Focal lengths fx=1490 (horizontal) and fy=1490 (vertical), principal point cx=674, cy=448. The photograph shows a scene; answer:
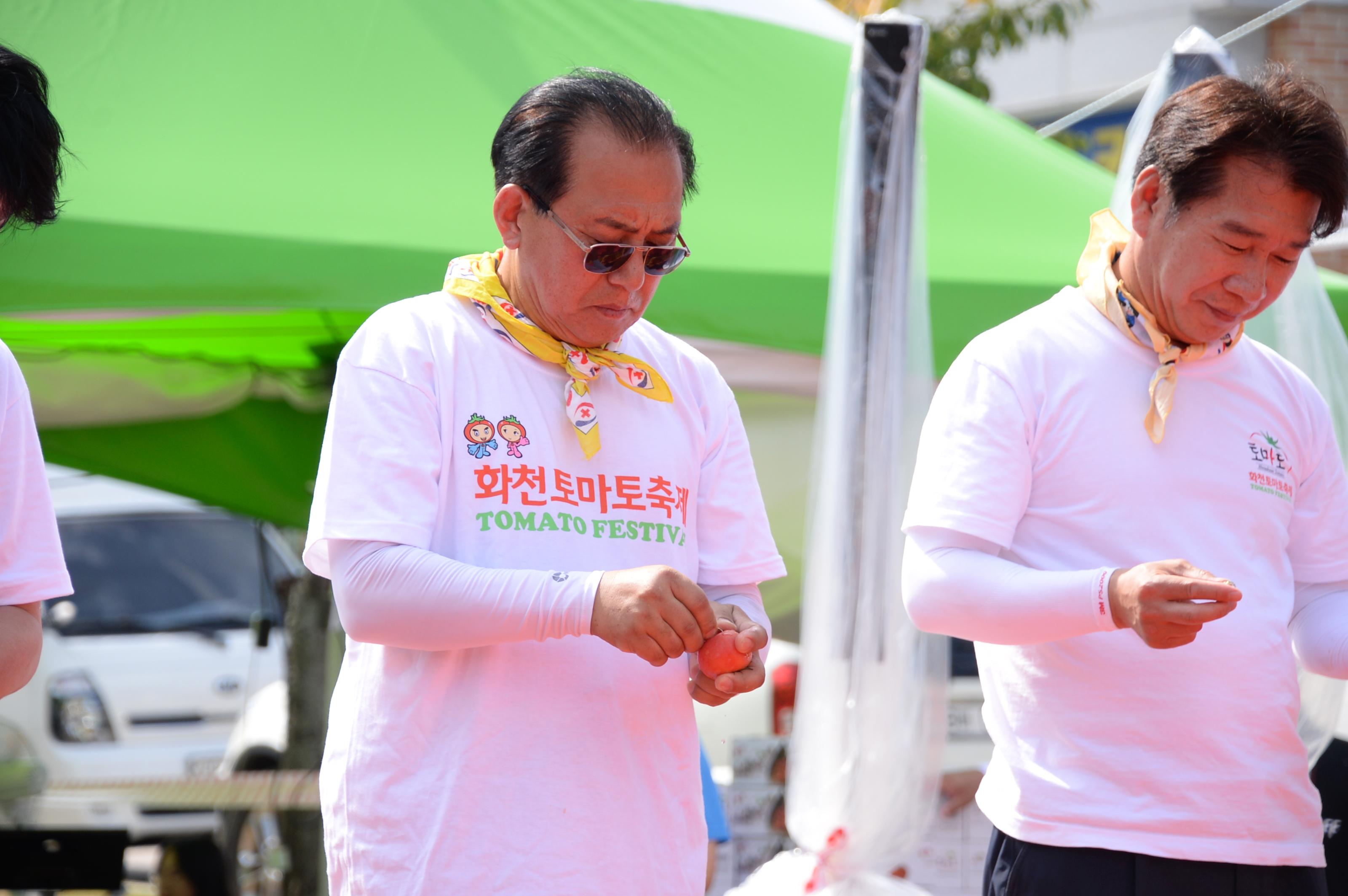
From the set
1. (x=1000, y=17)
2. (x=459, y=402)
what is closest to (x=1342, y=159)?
(x=459, y=402)

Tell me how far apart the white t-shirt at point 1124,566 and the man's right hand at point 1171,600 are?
0.65ft

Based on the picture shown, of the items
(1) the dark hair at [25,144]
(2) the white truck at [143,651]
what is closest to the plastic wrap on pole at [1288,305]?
(1) the dark hair at [25,144]

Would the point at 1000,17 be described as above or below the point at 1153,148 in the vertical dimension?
above

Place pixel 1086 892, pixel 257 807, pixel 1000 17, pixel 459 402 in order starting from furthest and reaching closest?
1. pixel 1000 17
2. pixel 257 807
3. pixel 1086 892
4. pixel 459 402

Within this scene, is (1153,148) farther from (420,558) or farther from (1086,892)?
(420,558)

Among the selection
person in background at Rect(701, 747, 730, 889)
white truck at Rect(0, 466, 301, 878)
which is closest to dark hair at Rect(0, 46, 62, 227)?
person in background at Rect(701, 747, 730, 889)

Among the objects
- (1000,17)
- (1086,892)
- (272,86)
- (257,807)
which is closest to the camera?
(1086,892)

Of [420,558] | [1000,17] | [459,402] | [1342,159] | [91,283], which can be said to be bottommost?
[420,558]

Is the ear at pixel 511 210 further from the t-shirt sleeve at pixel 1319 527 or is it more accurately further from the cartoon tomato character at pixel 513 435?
the t-shirt sleeve at pixel 1319 527

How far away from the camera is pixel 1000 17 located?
23.7 feet

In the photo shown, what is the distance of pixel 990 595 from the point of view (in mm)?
1736

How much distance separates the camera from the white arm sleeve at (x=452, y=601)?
1.45 meters

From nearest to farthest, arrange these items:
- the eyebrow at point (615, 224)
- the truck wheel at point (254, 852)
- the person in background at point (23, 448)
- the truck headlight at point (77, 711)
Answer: the person in background at point (23, 448) → the eyebrow at point (615, 224) → the truck wheel at point (254, 852) → the truck headlight at point (77, 711)

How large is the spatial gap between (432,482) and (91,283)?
1.49 metres
